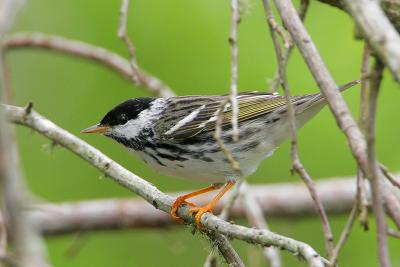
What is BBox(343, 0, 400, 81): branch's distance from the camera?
1.98 meters

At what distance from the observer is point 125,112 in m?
5.19

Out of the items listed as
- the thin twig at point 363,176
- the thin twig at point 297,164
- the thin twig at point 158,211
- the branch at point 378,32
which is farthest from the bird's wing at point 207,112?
the branch at point 378,32

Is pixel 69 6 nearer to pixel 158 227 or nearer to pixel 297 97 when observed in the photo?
pixel 158 227

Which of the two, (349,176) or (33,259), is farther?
(349,176)

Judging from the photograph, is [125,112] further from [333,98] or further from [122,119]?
[333,98]

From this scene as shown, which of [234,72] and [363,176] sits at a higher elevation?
[234,72]

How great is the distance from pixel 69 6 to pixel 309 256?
518 cm

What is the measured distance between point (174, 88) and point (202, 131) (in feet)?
5.49

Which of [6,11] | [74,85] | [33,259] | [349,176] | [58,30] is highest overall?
[58,30]

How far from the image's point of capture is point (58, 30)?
751cm

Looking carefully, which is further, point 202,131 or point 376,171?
point 202,131

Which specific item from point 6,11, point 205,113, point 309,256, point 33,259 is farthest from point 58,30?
point 33,259

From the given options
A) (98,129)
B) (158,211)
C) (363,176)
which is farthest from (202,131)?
(363,176)

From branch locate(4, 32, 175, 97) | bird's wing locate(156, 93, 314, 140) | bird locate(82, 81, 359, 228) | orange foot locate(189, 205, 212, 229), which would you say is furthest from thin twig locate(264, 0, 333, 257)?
branch locate(4, 32, 175, 97)
